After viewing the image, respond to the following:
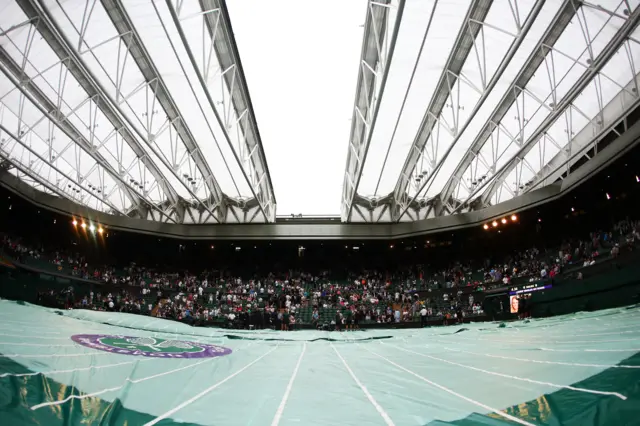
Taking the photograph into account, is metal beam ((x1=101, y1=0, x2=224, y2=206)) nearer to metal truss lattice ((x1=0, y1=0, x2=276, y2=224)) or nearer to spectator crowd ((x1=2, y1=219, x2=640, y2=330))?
metal truss lattice ((x1=0, y1=0, x2=276, y2=224))

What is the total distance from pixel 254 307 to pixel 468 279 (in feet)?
63.4

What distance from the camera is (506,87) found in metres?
18.7

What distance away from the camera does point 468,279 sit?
107ft

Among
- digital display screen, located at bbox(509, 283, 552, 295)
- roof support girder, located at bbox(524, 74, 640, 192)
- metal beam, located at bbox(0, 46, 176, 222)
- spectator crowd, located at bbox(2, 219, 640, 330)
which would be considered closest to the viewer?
metal beam, located at bbox(0, 46, 176, 222)

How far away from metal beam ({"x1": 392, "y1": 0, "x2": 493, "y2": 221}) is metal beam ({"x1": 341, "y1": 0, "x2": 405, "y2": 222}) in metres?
3.15

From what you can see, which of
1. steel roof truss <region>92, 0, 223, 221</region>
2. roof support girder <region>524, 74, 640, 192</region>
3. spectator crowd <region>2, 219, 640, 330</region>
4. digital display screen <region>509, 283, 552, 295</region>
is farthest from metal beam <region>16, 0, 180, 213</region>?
digital display screen <region>509, 283, 552, 295</region>

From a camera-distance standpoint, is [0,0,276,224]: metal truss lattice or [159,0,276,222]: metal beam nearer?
[159,0,276,222]: metal beam

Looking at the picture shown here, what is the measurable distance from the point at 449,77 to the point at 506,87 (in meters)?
3.57

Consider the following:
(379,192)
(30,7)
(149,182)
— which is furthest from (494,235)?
(30,7)

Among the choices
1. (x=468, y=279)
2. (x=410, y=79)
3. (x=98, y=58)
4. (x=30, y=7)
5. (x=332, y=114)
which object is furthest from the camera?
(x=468, y=279)

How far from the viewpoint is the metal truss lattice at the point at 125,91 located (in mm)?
14133

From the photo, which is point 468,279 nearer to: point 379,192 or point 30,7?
point 379,192

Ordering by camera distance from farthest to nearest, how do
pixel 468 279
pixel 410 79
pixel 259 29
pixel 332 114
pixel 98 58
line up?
pixel 468 279 < pixel 332 114 < pixel 410 79 < pixel 98 58 < pixel 259 29

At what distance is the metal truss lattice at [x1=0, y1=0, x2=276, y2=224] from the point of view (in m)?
14.1
